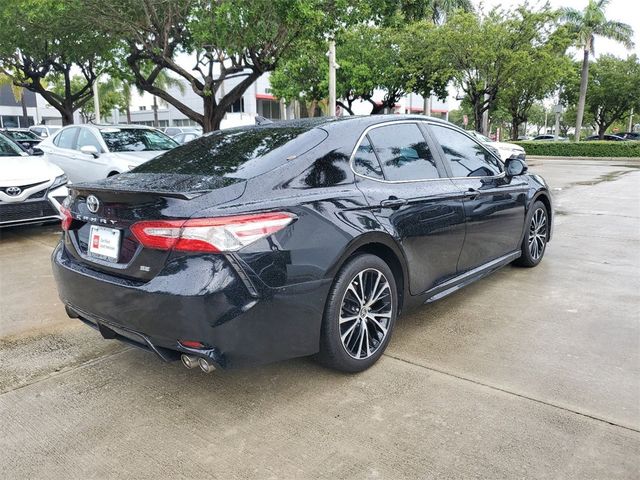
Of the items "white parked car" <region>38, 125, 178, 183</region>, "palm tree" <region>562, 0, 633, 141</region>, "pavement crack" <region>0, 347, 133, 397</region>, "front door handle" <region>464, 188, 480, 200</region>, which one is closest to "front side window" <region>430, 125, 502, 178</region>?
"front door handle" <region>464, 188, 480, 200</region>

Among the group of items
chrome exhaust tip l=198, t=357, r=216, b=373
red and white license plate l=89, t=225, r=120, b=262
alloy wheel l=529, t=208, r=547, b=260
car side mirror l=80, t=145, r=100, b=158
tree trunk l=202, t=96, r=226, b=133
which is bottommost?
chrome exhaust tip l=198, t=357, r=216, b=373

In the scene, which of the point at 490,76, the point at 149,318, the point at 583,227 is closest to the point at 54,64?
the point at 490,76

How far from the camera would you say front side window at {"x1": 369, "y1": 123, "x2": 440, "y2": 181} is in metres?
3.43

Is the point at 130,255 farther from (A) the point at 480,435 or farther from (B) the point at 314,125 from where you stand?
(A) the point at 480,435

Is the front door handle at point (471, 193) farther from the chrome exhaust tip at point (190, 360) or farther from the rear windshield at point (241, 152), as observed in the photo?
the chrome exhaust tip at point (190, 360)

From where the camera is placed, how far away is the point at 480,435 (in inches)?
99.9

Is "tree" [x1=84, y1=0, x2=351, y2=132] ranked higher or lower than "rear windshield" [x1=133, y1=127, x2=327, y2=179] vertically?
higher

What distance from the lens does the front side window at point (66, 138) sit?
9484mm

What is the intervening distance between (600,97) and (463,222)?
42993 mm

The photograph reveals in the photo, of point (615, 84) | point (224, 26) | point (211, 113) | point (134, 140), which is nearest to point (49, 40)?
point (211, 113)

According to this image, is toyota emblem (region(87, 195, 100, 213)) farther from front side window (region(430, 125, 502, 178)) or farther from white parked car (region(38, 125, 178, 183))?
white parked car (region(38, 125, 178, 183))

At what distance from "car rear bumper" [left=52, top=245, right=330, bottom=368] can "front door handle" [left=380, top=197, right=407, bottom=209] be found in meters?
0.70

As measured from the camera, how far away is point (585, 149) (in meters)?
28.6

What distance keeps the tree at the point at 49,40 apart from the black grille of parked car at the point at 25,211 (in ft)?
19.2
